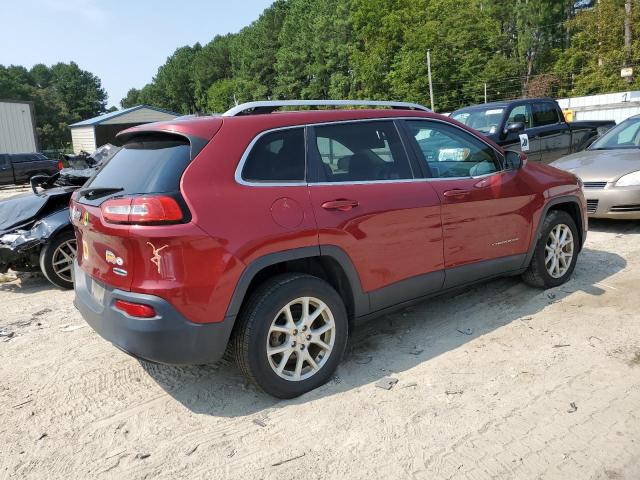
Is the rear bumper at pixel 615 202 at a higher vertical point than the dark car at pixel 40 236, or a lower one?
lower

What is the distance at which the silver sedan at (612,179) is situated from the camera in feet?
21.9

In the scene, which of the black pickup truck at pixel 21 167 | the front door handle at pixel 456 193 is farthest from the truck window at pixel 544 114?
the black pickup truck at pixel 21 167

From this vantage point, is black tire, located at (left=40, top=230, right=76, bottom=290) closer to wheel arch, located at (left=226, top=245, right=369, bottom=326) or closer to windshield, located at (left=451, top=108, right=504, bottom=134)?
wheel arch, located at (left=226, top=245, right=369, bottom=326)

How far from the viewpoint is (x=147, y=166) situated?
3047mm

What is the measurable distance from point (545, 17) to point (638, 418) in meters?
55.5

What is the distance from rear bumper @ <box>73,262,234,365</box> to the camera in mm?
2750

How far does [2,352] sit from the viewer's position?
411cm

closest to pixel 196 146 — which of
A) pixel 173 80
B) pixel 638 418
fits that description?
pixel 638 418

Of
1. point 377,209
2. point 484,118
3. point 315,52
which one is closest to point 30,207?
→ point 377,209

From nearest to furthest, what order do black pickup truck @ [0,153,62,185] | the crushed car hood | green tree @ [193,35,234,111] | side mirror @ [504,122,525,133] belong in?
the crushed car hood, side mirror @ [504,122,525,133], black pickup truck @ [0,153,62,185], green tree @ [193,35,234,111]

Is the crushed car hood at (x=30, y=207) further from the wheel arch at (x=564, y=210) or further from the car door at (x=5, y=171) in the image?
the car door at (x=5, y=171)

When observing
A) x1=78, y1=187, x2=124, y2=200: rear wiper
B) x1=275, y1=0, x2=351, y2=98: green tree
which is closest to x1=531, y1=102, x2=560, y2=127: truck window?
x1=78, y1=187, x2=124, y2=200: rear wiper

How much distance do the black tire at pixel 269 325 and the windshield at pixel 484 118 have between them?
25.4 feet

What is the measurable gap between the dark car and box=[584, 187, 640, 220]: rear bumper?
19.7ft
